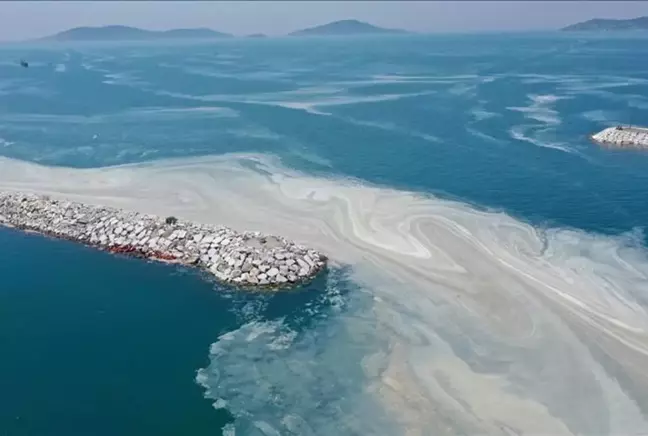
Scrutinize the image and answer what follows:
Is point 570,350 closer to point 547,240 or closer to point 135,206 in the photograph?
point 547,240

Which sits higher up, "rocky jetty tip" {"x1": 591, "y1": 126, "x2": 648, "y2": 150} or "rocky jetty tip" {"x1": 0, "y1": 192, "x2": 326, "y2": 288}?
"rocky jetty tip" {"x1": 591, "y1": 126, "x2": 648, "y2": 150}

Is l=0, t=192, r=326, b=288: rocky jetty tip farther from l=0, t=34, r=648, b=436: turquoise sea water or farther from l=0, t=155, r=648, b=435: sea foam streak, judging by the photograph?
l=0, t=155, r=648, b=435: sea foam streak

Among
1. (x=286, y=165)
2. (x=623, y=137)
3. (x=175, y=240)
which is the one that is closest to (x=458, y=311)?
(x=175, y=240)

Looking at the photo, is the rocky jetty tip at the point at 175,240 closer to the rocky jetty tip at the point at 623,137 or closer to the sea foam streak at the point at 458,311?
the sea foam streak at the point at 458,311

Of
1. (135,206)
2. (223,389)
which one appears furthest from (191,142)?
(223,389)

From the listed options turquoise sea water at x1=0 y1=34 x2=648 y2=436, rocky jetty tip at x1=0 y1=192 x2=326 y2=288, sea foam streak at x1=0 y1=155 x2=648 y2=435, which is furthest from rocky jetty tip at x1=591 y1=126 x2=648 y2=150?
rocky jetty tip at x1=0 y1=192 x2=326 y2=288

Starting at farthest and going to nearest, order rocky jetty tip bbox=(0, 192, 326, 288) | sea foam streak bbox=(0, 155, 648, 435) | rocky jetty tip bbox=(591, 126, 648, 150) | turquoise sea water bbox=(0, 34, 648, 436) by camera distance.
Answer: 1. rocky jetty tip bbox=(591, 126, 648, 150)
2. rocky jetty tip bbox=(0, 192, 326, 288)
3. turquoise sea water bbox=(0, 34, 648, 436)
4. sea foam streak bbox=(0, 155, 648, 435)

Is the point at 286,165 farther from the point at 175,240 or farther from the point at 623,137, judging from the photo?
the point at 623,137
